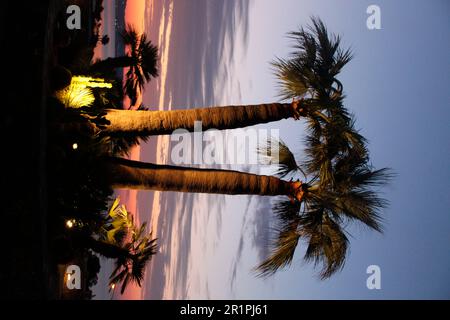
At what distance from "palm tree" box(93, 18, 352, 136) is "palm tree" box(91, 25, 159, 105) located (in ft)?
9.89

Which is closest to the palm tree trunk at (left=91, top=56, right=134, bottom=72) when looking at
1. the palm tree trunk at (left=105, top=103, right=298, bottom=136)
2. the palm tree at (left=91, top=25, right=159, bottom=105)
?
the palm tree at (left=91, top=25, right=159, bottom=105)

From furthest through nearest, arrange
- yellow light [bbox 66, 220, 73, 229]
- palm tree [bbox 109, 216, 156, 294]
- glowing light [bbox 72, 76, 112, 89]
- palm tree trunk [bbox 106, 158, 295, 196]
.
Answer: palm tree [bbox 109, 216, 156, 294]
palm tree trunk [bbox 106, 158, 295, 196]
glowing light [bbox 72, 76, 112, 89]
yellow light [bbox 66, 220, 73, 229]

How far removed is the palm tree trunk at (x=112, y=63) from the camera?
12948mm

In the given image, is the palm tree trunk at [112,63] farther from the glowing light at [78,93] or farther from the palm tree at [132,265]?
the palm tree at [132,265]

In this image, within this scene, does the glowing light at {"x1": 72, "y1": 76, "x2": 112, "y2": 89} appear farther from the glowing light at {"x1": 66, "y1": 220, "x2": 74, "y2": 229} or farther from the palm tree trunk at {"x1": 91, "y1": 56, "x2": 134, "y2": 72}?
the glowing light at {"x1": 66, "y1": 220, "x2": 74, "y2": 229}

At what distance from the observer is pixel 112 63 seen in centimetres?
1355

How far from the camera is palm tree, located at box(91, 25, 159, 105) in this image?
14.8m

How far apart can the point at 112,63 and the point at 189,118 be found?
110 inches

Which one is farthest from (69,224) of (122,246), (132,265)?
(122,246)

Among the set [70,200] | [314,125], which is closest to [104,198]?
[70,200]

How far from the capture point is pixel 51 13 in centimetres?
992

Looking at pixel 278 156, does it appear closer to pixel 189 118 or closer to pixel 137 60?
pixel 189 118

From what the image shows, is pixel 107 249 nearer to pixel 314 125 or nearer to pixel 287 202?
pixel 287 202

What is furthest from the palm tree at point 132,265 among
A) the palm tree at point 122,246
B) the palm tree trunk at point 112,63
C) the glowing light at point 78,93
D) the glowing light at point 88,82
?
the palm tree trunk at point 112,63
